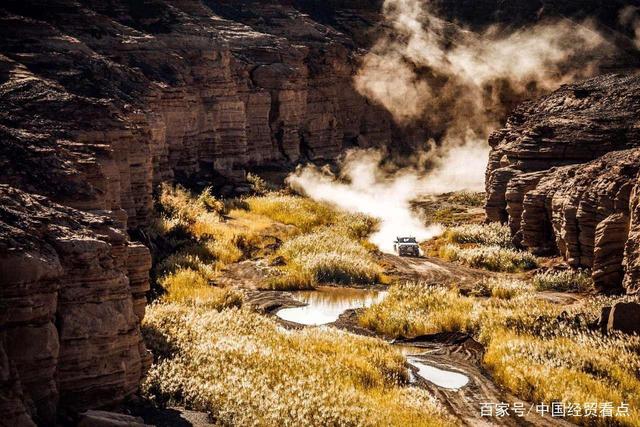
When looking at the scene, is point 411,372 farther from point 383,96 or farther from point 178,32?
point 383,96

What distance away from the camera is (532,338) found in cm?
1881

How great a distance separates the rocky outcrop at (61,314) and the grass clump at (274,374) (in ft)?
4.48

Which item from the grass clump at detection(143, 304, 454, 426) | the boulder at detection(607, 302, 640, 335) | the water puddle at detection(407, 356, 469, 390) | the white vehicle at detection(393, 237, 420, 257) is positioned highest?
the boulder at detection(607, 302, 640, 335)

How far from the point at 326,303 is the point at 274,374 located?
10.1 meters

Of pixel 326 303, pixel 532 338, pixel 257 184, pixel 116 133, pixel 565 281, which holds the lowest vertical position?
pixel 257 184

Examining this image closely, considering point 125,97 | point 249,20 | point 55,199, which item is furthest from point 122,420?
point 249,20

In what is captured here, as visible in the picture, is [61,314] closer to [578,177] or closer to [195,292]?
[195,292]

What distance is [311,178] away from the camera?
1815 inches

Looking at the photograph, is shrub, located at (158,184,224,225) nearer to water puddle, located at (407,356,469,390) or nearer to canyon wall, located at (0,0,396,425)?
canyon wall, located at (0,0,396,425)

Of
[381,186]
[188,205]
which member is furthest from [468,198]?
[188,205]

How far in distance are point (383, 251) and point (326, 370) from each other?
18243 millimetres

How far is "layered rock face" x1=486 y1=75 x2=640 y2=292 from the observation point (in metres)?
→ 23.0

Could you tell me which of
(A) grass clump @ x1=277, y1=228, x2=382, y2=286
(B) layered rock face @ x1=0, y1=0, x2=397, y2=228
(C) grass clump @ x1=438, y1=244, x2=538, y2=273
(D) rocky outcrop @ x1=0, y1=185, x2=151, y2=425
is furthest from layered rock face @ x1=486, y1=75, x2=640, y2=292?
(D) rocky outcrop @ x1=0, y1=185, x2=151, y2=425

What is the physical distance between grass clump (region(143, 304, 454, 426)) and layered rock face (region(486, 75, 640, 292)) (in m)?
7.78
